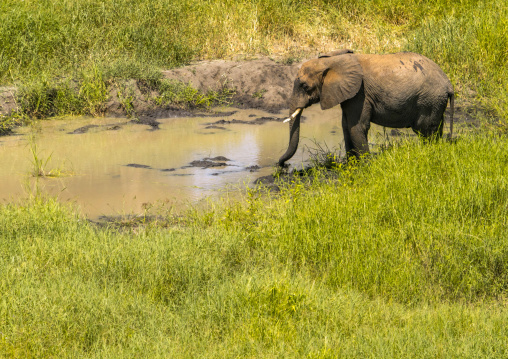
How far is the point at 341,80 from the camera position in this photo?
700 centimetres

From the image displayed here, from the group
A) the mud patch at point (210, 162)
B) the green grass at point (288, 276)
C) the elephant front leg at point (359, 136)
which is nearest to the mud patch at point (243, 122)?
the mud patch at point (210, 162)

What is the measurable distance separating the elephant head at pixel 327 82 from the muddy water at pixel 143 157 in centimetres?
108

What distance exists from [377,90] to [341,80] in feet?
1.33

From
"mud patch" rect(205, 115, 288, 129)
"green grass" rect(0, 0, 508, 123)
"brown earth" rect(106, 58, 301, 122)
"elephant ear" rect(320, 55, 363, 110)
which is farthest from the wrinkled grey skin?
"brown earth" rect(106, 58, 301, 122)

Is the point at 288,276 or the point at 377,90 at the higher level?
the point at 377,90

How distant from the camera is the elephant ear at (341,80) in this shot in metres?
6.98

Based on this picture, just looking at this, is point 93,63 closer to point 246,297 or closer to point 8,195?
point 8,195

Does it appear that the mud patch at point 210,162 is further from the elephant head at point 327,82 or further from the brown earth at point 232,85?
the brown earth at point 232,85

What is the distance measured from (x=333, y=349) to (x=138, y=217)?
127 inches

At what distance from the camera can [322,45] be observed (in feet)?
44.3

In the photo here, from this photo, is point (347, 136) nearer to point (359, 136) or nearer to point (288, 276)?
point (359, 136)

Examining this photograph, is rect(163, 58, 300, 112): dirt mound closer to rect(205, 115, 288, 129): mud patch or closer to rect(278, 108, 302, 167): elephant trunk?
rect(205, 115, 288, 129): mud patch

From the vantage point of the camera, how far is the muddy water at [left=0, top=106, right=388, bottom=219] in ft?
23.1

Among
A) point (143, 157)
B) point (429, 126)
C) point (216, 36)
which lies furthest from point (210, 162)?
point (216, 36)
